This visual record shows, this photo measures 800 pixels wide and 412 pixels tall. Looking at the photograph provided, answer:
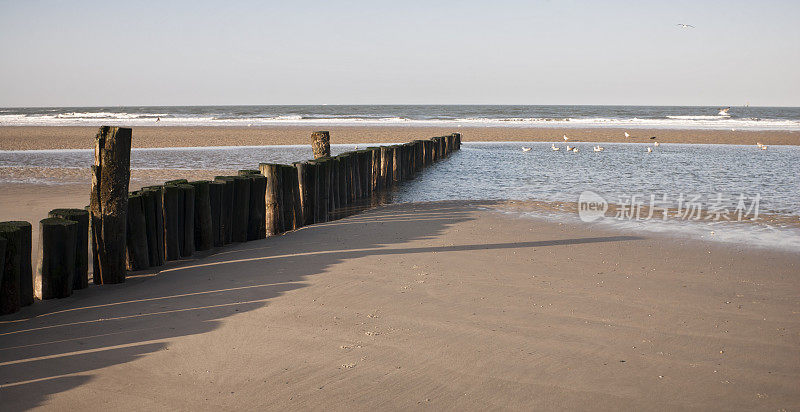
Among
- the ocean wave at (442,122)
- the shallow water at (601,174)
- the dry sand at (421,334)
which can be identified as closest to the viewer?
the dry sand at (421,334)

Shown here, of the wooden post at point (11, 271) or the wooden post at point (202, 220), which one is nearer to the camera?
the wooden post at point (11, 271)

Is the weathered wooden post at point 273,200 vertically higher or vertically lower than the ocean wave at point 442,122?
lower

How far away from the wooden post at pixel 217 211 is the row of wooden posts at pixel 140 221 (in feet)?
0.04

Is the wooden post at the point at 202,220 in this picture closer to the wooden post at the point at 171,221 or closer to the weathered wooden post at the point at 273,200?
the wooden post at the point at 171,221

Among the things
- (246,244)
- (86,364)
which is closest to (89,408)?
(86,364)

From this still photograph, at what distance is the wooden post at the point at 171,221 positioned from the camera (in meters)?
6.72

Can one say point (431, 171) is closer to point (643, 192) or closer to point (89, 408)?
point (643, 192)

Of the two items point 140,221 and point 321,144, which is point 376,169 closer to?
point 321,144

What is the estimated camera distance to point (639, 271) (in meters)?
6.25

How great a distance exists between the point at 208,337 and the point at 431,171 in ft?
47.1

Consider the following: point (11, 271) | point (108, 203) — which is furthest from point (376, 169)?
point (11, 271)

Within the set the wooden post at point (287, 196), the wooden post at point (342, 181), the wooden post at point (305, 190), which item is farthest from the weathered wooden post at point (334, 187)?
the wooden post at point (287, 196)

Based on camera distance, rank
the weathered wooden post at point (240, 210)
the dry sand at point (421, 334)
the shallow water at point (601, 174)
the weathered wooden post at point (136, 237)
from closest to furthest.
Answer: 1. the dry sand at point (421, 334)
2. the weathered wooden post at point (136, 237)
3. the weathered wooden post at point (240, 210)
4. the shallow water at point (601, 174)

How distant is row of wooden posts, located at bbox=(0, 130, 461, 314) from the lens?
5.34 metres
